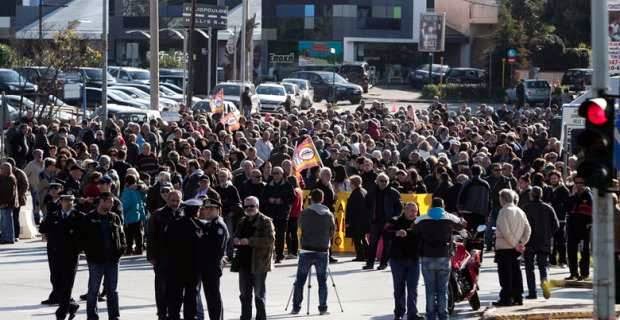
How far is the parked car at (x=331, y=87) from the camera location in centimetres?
7300

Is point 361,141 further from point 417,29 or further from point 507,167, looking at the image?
point 417,29

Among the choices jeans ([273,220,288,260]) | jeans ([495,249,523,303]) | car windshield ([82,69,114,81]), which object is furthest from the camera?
car windshield ([82,69,114,81])

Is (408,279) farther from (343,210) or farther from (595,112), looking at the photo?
(343,210)

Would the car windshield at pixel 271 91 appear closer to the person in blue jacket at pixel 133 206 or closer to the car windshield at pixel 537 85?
the car windshield at pixel 537 85

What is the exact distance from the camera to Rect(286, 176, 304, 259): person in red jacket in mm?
24422

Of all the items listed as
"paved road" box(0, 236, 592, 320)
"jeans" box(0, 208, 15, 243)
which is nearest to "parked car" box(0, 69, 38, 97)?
"jeans" box(0, 208, 15, 243)

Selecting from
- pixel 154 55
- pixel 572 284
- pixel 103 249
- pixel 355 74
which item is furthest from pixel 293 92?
pixel 103 249

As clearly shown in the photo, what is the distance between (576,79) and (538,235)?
4976 centimetres

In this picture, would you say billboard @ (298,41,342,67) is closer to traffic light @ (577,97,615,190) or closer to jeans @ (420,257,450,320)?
jeans @ (420,257,450,320)

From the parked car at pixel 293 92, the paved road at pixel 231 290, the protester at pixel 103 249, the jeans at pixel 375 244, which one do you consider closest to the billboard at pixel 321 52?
the parked car at pixel 293 92

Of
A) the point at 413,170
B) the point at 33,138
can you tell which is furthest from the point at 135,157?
the point at 413,170

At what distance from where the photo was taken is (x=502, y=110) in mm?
53750

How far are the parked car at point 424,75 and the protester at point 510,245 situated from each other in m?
63.1

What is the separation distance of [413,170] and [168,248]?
10063mm
